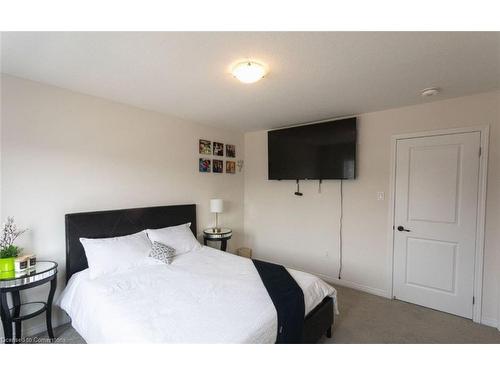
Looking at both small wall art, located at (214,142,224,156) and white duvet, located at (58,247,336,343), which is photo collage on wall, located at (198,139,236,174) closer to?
small wall art, located at (214,142,224,156)

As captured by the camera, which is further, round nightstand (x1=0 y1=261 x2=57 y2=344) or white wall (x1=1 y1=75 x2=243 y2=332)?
white wall (x1=1 y1=75 x2=243 y2=332)

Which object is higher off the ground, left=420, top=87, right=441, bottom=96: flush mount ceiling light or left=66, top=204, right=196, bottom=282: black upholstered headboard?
left=420, top=87, right=441, bottom=96: flush mount ceiling light

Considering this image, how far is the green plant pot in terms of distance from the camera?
1.74 metres

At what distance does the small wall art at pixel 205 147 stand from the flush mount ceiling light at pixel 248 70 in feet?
6.02

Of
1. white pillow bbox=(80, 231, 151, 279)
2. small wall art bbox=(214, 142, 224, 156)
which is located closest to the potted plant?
white pillow bbox=(80, 231, 151, 279)

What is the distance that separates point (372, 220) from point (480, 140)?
1.35 m

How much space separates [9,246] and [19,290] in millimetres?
378

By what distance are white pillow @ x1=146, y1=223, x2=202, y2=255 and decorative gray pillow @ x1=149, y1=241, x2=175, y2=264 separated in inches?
5.5

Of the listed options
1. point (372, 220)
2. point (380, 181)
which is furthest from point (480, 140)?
Answer: point (372, 220)

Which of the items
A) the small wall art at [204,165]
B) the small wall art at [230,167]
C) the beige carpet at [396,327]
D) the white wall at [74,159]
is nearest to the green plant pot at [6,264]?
the white wall at [74,159]

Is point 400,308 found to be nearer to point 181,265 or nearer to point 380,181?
point 380,181

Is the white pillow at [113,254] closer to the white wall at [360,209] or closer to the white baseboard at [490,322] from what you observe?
the white wall at [360,209]

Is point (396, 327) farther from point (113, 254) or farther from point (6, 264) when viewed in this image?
point (6, 264)
